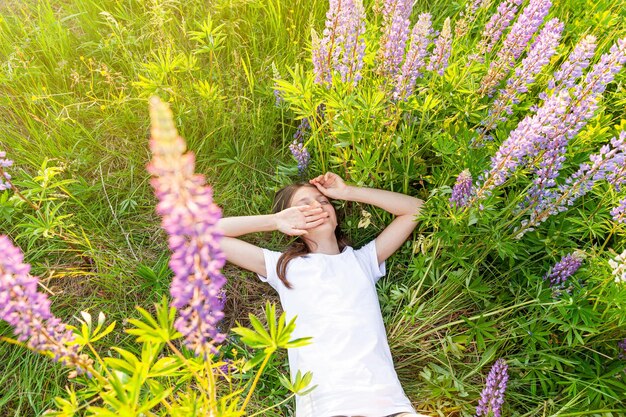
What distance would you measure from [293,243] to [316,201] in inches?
16.4

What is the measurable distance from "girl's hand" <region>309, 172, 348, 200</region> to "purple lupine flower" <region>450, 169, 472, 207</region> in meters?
0.76

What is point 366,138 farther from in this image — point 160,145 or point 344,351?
point 160,145

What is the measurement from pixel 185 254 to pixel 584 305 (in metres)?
2.15

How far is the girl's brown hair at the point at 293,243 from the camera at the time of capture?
2791 millimetres

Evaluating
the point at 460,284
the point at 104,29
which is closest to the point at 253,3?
the point at 104,29

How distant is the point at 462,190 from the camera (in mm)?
2285

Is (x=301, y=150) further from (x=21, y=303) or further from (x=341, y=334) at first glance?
(x=21, y=303)

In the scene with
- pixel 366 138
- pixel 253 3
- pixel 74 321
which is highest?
pixel 253 3

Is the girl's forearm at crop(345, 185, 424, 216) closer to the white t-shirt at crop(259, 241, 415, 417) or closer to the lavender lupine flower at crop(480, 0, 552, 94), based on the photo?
the white t-shirt at crop(259, 241, 415, 417)

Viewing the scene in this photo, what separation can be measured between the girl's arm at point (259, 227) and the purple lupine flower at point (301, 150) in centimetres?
42

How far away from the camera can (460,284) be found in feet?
8.79

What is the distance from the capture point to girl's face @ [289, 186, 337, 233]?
2820 millimetres

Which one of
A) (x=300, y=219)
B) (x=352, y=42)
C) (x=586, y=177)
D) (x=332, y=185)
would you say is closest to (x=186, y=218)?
(x=352, y=42)

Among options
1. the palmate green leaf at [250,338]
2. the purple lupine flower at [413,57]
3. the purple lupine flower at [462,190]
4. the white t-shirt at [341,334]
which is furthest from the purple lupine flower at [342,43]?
the palmate green leaf at [250,338]
